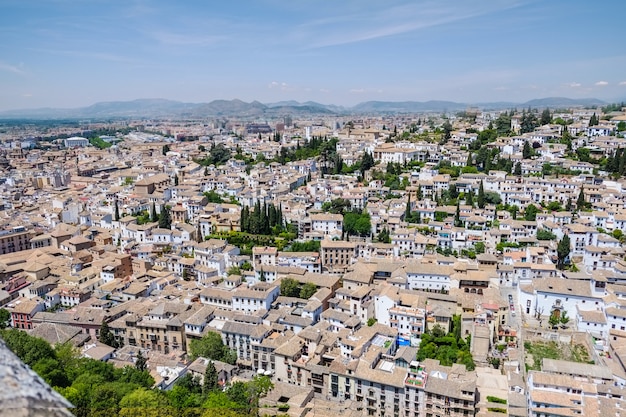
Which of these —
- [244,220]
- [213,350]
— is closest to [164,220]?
[244,220]

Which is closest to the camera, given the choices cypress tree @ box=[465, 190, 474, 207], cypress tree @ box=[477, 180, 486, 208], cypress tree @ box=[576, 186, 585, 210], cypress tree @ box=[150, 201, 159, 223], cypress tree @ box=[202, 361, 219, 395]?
cypress tree @ box=[202, 361, 219, 395]

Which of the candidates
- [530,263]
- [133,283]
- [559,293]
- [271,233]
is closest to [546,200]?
[530,263]

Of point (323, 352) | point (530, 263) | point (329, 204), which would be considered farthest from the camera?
point (329, 204)

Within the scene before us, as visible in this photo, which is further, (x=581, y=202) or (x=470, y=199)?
(x=470, y=199)

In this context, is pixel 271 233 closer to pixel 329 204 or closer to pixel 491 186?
pixel 329 204

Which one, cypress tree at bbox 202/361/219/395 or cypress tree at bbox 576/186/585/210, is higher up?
cypress tree at bbox 576/186/585/210

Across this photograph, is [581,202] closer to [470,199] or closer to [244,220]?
[470,199]

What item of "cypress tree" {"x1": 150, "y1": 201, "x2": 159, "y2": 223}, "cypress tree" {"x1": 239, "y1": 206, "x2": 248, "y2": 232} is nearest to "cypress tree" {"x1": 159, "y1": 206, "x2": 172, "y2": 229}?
"cypress tree" {"x1": 150, "y1": 201, "x2": 159, "y2": 223}

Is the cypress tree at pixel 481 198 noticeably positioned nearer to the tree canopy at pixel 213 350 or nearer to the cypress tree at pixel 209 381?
the tree canopy at pixel 213 350

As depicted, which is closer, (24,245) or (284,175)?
(24,245)

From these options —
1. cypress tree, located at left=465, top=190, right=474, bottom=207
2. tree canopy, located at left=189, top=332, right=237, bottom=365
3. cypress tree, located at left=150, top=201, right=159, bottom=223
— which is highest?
cypress tree, located at left=465, top=190, right=474, bottom=207

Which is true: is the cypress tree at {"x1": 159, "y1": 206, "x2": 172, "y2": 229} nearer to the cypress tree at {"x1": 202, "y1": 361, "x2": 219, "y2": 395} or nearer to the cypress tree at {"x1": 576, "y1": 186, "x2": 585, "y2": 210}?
the cypress tree at {"x1": 202, "y1": 361, "x2": 219, "y2": 395}
